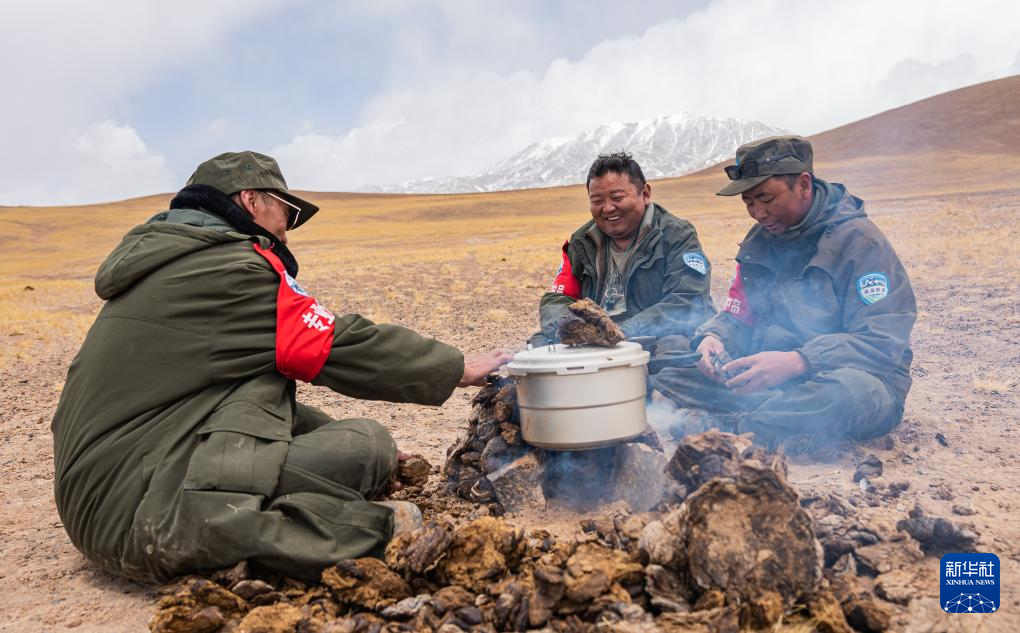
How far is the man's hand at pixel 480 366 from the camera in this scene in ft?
10.9

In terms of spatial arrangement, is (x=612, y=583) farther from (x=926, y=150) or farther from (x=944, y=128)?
(x=944, y=128)

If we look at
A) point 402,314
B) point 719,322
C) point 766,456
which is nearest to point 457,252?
point 402,314

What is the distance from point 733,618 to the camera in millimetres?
2137

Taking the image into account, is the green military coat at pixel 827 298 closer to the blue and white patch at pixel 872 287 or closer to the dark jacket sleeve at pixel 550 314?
the blue and white patch at pixel 872 287

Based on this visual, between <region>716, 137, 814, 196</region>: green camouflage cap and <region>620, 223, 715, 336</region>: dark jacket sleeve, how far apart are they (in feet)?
1.64

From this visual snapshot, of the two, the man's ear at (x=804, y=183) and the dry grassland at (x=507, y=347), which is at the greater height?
the man's ear at (x=804, y=183)

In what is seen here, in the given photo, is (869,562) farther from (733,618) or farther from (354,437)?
(354,437)

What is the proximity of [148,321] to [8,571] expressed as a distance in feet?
5.37

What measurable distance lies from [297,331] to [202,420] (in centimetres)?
49

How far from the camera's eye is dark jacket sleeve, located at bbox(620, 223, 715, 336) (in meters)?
4.42

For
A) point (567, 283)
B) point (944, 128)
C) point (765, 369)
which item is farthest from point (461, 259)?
point (944, 128)

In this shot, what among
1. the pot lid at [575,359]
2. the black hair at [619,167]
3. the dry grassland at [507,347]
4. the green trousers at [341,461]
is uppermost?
the black hair at [619,167]

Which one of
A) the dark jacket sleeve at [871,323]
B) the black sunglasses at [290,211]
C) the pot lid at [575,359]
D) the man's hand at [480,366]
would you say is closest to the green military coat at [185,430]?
the black sunglasses at [290,211]

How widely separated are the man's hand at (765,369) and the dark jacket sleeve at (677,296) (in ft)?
1.96
